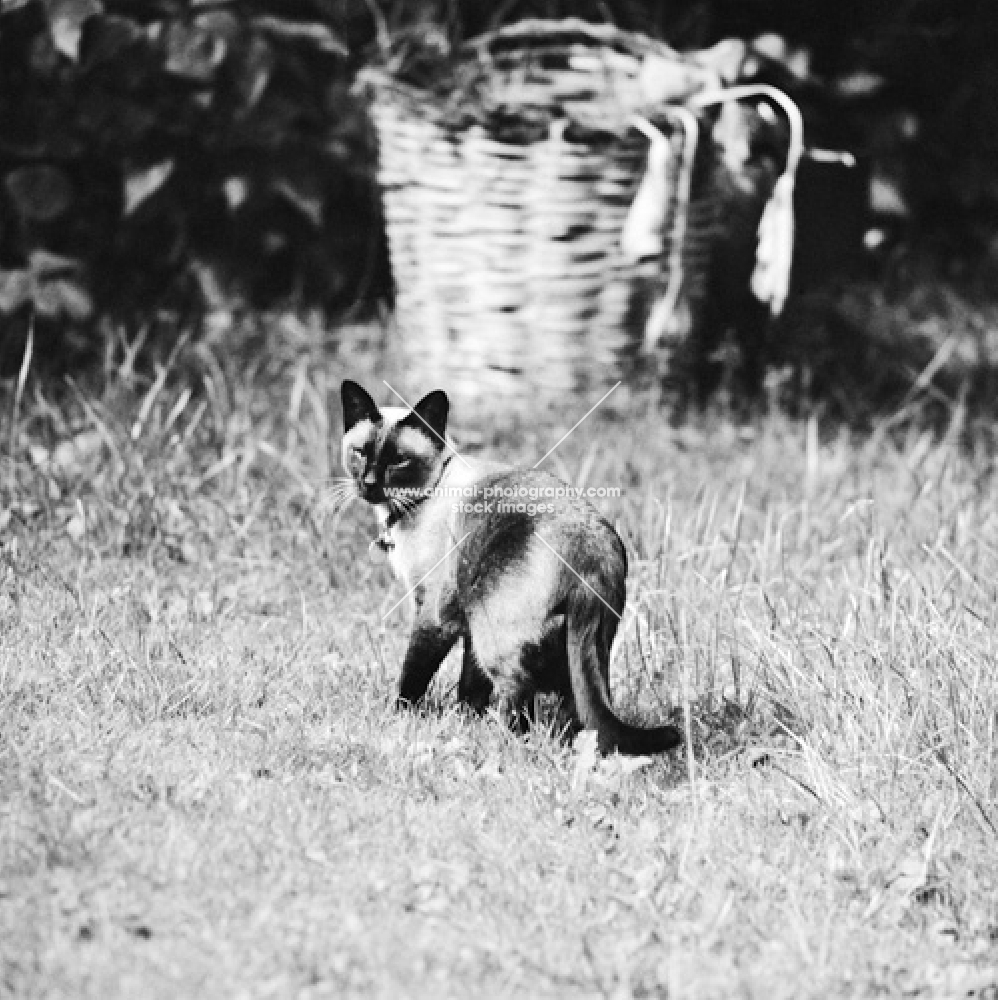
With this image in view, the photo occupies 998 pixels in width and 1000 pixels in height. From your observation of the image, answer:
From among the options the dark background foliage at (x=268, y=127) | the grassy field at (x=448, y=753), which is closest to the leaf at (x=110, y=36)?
the dark background foliage at (x=268, y=127)

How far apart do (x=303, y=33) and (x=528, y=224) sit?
3.19 feet

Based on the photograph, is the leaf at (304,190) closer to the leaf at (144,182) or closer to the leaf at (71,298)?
the leaf at (144,182)

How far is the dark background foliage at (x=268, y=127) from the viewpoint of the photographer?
4.63 m

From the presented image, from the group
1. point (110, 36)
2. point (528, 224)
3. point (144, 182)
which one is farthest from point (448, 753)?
point (110, 36)

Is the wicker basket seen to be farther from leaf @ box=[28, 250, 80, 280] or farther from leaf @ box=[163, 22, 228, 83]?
leaf @ box=[28, 250, 80, 280]

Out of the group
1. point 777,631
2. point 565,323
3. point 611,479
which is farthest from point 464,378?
point 777,631

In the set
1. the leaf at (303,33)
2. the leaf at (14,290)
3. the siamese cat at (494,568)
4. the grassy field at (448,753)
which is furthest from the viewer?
the leaf at (303,33)

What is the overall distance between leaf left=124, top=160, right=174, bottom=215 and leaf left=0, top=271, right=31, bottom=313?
0.39 meters

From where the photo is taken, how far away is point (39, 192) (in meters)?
4.67

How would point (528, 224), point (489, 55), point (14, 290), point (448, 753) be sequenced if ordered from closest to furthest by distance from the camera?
point (448, 753) → point (14, 290) → point (528, 224) → point (489, 55)

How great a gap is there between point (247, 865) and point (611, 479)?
6.93ft

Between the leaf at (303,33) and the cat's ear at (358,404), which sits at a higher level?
the leaf at (303,33)

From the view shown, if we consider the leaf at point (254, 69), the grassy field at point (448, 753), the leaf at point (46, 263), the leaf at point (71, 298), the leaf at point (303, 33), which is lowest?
the grassy field at point (448, 753)

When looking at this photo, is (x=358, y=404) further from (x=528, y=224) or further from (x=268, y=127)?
(x=268, y=127)
